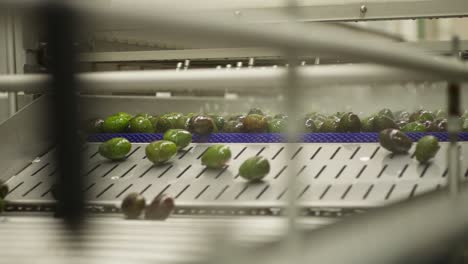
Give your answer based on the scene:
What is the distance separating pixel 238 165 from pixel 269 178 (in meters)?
0.15

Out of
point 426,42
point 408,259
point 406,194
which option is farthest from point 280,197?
point 426,42

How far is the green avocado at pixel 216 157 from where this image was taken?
2039mm

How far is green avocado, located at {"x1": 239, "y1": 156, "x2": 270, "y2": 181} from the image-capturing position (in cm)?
191

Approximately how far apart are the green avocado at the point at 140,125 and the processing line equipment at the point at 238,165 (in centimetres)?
7

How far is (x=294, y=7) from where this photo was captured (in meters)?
0.87

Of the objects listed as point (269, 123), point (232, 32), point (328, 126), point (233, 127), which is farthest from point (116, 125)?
point (232, 32)

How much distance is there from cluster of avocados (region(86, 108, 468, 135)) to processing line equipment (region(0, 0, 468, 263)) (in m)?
0.06

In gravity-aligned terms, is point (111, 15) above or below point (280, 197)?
above

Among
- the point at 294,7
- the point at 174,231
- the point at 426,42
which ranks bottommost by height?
the point at 174,231

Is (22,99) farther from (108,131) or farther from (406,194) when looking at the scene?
(406,194)

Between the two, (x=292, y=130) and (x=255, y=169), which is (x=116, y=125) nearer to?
(x=255, y=169)

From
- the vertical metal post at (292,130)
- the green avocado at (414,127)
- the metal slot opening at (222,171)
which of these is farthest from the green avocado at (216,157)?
the vertical metal post at (292,130)

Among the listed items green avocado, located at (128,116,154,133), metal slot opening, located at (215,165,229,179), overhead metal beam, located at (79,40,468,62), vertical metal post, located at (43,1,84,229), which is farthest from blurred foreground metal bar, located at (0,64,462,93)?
overhead metal beam, located at (79,40,468,62)

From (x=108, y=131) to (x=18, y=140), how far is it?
31 centimetres
